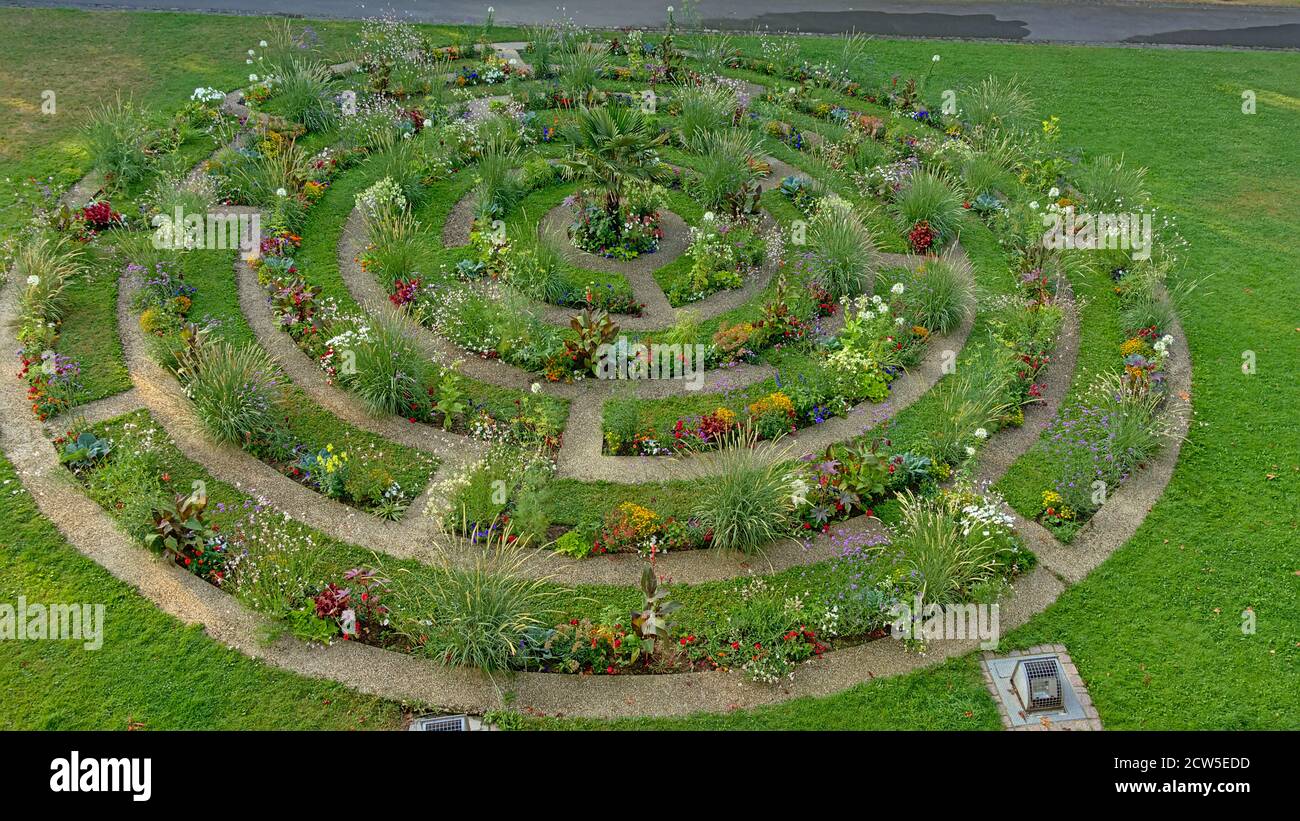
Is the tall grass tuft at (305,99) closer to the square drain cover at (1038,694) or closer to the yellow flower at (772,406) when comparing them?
the yellow flower at (772,406)

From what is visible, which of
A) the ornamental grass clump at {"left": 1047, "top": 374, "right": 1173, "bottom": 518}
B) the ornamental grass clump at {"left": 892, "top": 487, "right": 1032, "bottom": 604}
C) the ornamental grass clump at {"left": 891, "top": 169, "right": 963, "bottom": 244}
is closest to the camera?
A: the ornamental grass clump at {"left": 892, "top": 487, "right": 1032, "bottom": 604}

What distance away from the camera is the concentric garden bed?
901cm

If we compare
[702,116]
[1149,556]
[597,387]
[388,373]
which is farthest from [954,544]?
[702,116]

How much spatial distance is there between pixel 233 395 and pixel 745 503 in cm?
563

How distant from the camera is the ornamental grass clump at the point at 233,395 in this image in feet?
34.2

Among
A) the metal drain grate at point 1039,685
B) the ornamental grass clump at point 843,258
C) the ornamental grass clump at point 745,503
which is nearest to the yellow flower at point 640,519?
the ornamental grass clump at point 745,503

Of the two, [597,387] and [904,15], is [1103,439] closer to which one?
[597,387]

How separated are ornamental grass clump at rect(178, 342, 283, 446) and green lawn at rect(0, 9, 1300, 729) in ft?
6.33

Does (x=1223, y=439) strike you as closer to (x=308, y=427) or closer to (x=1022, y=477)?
(x=1022, y=477)

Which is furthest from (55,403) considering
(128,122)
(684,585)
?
(684,585)

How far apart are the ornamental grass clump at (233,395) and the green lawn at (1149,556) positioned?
193cm

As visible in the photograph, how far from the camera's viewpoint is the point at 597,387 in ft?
38.6

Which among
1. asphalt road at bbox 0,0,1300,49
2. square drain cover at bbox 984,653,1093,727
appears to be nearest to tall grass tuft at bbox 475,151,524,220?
asphalt road at bbox 0,0,1300,49

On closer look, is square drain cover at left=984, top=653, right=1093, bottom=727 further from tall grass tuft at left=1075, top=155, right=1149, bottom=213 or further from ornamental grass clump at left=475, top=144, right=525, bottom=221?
ornamental grass clump at left=475, top=144, right=525, bottom=221
